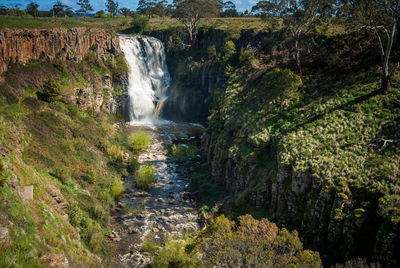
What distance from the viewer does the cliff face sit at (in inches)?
1663

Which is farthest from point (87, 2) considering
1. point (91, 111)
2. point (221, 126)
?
point (221, 126)

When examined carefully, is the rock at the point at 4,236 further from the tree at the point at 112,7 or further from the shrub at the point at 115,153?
the tree at the point at 112,7

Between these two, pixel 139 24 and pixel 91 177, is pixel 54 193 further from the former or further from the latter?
A: pixel 139 24

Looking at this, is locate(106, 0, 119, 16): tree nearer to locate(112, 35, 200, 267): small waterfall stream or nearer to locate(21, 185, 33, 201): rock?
locate(112, 35, 200, 267): small waterfall stream

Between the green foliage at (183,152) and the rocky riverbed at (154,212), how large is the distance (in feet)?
3.96

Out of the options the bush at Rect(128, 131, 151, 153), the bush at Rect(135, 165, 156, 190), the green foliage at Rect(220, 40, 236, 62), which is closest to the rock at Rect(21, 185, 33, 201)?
the bush at Rect(135, 165, 156, 190)

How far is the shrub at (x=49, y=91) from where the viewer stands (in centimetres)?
4406

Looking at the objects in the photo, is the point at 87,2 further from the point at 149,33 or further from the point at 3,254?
the point at 3,254

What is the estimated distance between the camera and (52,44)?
51.4 m

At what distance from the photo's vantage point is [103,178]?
38.4m

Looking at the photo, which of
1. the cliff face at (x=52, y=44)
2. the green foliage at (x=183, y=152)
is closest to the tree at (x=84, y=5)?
the cliff face at (x=52, y=44)

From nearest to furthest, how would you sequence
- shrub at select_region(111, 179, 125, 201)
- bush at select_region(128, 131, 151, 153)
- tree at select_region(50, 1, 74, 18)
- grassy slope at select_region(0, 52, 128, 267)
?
grassy slope at select_region(0, 52, 128, 267) → shrub at select_region(111, 179, 125, 201) → bush at select_region(128, 131, 151, 153) → tree at select_region(50, 1, 74, 18)

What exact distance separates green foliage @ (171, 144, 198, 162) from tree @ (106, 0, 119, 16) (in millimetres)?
117283

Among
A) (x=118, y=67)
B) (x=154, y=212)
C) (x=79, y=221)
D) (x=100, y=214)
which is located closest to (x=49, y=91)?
(x=118, y=67)
